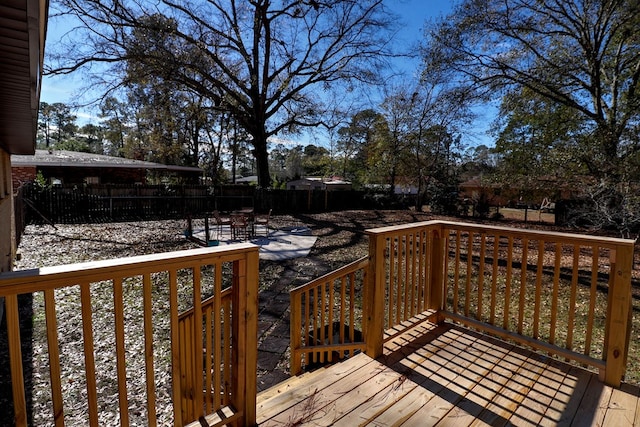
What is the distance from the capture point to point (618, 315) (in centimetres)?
212

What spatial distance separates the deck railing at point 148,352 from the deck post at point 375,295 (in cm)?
105

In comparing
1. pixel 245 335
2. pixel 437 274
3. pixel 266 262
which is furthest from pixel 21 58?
pixel 266 262

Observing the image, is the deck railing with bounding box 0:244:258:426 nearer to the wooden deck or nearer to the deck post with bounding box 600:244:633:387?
the wooden deck

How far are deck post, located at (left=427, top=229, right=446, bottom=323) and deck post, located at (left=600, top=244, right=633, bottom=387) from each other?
1.21m

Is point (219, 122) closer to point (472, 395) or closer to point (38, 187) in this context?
point (38, 187)

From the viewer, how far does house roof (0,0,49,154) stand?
1.39 meters

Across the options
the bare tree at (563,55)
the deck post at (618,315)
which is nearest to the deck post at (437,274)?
the deck post at (618,315)

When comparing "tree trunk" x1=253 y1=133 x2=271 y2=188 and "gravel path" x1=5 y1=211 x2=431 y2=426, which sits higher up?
"tree trunk" x1=253 y1=133 x2=271 y2=188

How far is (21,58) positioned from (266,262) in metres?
5.59

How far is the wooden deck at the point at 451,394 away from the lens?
1854 millimetres

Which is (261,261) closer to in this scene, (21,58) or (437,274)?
(437,274)

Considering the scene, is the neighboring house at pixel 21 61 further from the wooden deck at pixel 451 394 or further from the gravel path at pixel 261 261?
the gravel path at pixel 261 261

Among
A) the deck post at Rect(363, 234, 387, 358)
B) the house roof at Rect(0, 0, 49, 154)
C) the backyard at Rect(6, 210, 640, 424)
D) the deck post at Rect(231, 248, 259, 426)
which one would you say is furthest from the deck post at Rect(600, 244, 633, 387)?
the house roof at Rect(0, 0, 49, 154)

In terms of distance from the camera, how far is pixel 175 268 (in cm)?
137
